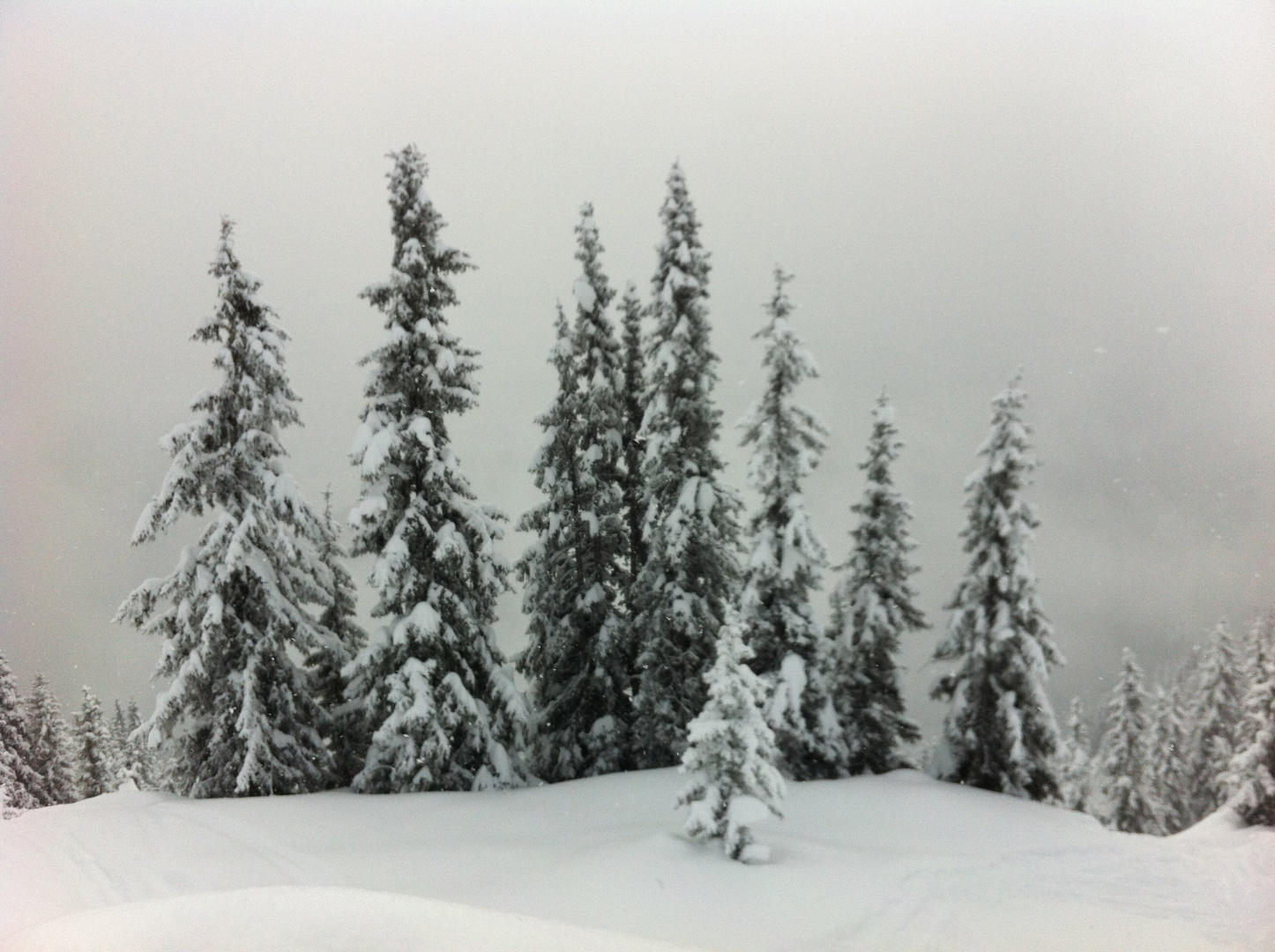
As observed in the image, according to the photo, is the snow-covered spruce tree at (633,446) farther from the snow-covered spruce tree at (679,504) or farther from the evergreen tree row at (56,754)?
the evergreen tree row at (56,754)

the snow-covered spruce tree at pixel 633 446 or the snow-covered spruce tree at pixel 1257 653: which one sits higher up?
the snow-covered spruce tree at pixel 633 446

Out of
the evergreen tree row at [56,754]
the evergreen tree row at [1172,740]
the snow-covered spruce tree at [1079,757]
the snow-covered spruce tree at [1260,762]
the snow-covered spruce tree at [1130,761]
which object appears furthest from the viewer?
the snow-covered spruce tree at [1079,757]

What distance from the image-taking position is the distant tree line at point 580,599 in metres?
13.2

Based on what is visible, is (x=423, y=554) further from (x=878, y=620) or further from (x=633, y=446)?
(x=878, y=620)

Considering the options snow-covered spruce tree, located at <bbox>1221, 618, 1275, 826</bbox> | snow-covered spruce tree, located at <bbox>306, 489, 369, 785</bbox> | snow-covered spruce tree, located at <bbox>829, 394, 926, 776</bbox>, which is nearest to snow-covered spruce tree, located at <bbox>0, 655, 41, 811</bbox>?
snow-covered spruce tree, located at <bbox>306, 489, 369, 785</bbox>

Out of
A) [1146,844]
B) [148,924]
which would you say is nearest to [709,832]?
[148,924]

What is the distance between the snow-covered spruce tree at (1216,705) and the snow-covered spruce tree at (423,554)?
29036 millimetres

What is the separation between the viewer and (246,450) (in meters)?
13.4

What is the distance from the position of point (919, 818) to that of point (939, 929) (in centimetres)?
564

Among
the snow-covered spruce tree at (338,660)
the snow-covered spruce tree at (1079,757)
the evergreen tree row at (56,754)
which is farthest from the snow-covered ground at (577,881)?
the snow-covered spruce tree at (1079,757)

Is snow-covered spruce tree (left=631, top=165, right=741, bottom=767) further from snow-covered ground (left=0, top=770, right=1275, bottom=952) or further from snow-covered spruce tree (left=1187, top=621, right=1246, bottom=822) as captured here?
snow-covered spruce tree (left=1187, top=621, right=1246, bottom=822)

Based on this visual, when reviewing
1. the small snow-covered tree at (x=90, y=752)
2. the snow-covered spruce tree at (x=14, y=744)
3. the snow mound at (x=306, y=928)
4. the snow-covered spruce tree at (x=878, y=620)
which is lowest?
the small snow-covered tree at (x=90, y=752)

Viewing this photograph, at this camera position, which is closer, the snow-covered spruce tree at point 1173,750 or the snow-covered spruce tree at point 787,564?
the snow-covered spruce tree at point 787,564

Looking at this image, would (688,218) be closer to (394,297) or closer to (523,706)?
(394,297)
